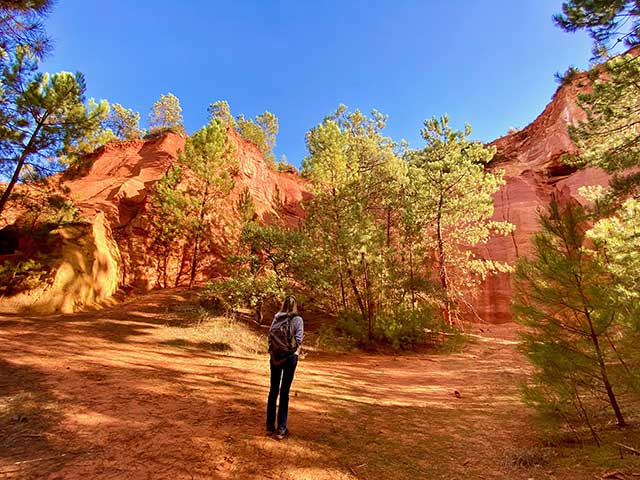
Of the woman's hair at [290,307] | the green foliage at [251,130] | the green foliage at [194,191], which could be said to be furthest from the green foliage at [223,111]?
the woman's hair at [290,307]

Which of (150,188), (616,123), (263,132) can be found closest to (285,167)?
(263,132)

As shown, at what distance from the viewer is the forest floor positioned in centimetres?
379

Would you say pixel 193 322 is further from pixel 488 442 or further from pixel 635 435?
pixel 635 435

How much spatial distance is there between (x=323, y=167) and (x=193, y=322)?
28.9ft

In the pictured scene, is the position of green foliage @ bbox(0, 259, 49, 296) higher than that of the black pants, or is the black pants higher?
green foliage @ bbox(0, 259, 49, 296)

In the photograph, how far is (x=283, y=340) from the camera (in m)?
4.62

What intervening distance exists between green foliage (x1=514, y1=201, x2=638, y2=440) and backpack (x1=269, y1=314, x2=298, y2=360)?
3648 millimetres

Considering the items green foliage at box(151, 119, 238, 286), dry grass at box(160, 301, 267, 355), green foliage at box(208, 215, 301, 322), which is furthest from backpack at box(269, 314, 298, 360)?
green foliage at box(151, 119, 238, 286)

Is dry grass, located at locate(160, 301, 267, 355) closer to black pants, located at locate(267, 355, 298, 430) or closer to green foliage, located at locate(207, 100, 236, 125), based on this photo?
black pants, located at locate(267, 355, 298, 430)

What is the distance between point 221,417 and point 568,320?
5.63 meters

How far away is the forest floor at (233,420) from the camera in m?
3.79

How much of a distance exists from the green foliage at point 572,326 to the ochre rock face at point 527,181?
1784 cm

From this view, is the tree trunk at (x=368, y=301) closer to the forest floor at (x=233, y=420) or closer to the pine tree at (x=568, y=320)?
the forest floor at (x=233, y=420)

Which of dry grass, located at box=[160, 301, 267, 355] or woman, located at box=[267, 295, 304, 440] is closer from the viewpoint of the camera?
woman, located at box=[267, 295, 304, 440]
